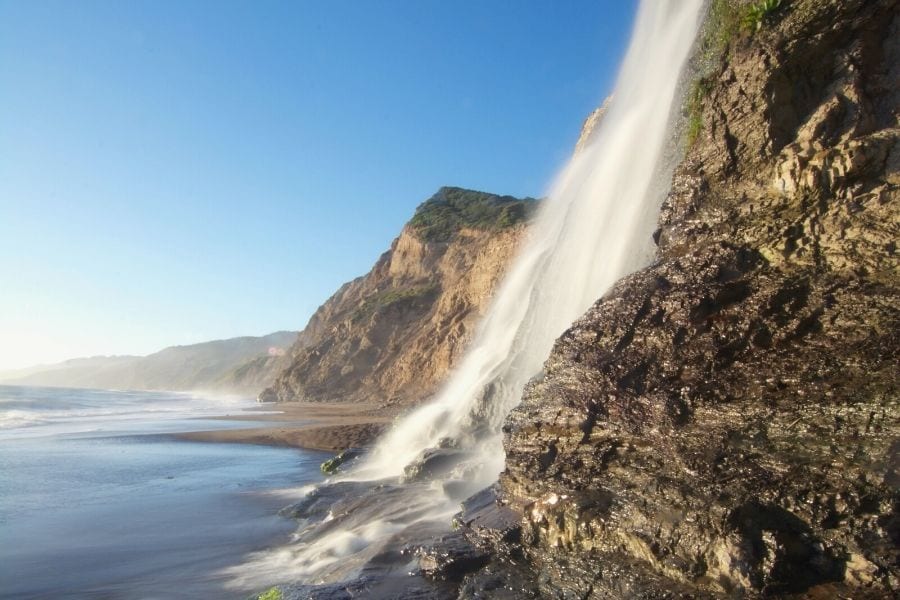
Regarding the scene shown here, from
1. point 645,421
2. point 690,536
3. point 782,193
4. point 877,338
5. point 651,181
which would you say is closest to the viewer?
point 690,536

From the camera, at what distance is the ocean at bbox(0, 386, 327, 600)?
8.15 meters

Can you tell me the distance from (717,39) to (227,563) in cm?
1060

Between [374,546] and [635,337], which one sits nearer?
[635,337]

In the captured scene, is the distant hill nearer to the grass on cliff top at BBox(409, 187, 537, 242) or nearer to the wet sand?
the grass on cliff top at BBox(409, 187, 537, 242)

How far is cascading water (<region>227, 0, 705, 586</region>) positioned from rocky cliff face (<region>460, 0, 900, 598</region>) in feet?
8.61

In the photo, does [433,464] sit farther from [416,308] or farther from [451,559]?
[416,308]

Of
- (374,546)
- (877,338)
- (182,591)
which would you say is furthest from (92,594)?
(877,338)

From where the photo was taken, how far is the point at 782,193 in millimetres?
6453

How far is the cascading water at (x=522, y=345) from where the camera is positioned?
877 cm

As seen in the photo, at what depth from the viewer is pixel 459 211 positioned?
59188 mm

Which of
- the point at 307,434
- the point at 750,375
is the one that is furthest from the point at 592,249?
the point at 307,434

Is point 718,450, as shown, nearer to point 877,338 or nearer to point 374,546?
point 877,338

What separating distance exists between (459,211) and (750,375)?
5450cm

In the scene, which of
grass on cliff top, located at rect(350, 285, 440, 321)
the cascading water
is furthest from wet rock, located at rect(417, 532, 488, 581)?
grass on cliff top, located at rect(350, 285, 440, 321)
